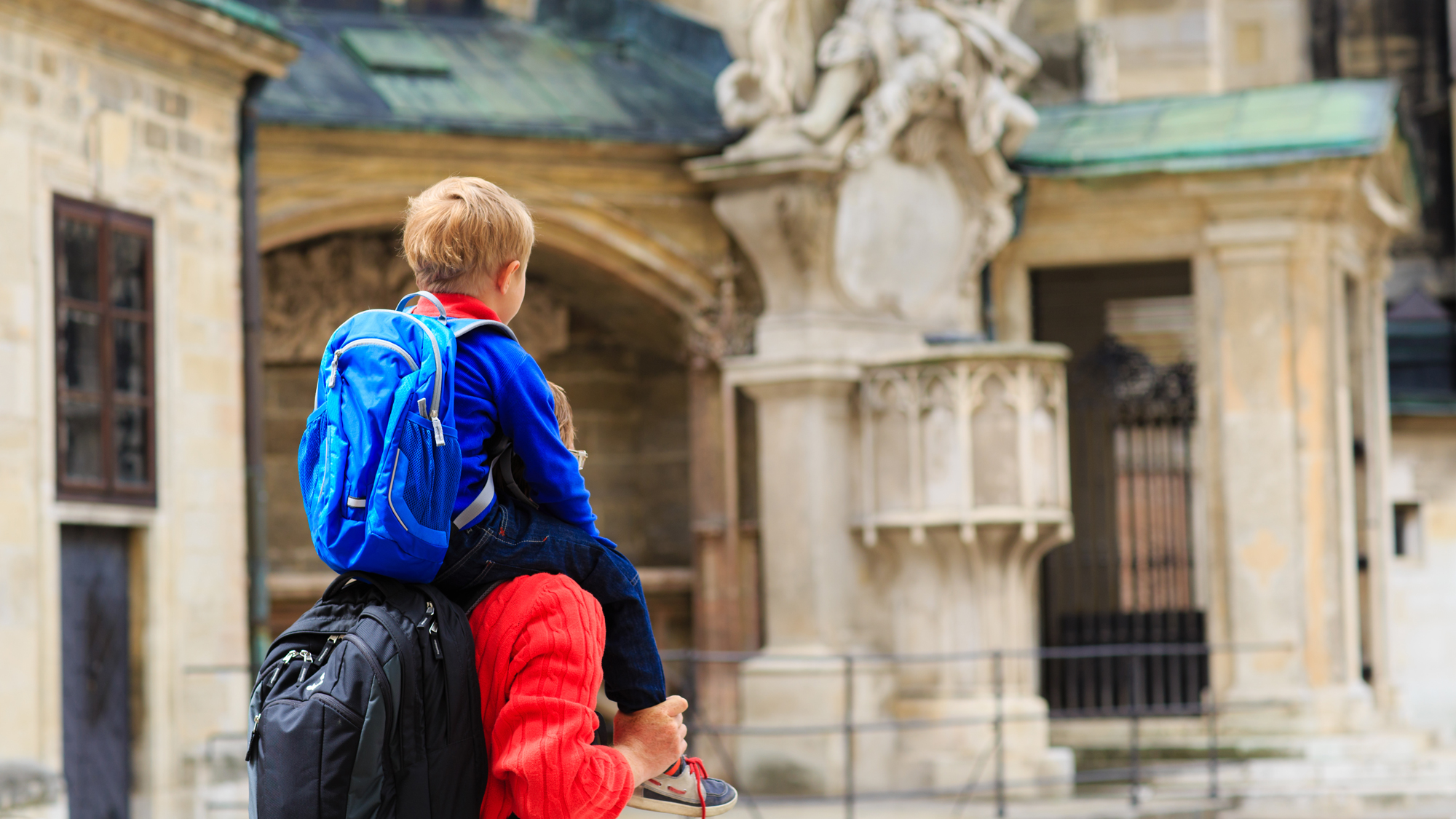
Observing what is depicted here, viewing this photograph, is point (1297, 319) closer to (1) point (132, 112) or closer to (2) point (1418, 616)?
(2) point (1418, 616)

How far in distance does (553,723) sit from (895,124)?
31.6 ft

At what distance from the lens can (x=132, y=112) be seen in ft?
29.5

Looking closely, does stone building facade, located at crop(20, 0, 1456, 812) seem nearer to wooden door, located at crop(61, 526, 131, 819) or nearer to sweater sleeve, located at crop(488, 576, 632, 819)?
wooden door, located at crop(61, 526, 131, 819)

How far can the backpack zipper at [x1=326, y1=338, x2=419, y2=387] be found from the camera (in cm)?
251

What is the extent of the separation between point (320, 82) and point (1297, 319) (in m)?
5.80

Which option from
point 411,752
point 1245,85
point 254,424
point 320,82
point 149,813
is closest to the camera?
point 411,752

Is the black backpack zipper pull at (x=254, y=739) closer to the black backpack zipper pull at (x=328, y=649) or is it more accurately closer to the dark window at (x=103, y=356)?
the black backpack zipper pull at (x=328, y=649)

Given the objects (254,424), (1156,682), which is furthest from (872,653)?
(254,424)

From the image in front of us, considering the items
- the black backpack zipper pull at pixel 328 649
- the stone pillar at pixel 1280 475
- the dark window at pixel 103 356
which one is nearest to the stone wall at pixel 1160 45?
the stone pillar at pixel 1280 475

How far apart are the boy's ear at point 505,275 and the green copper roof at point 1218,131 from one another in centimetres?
1040

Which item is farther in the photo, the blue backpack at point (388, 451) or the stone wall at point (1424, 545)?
the stone wall at point (1424, 545)

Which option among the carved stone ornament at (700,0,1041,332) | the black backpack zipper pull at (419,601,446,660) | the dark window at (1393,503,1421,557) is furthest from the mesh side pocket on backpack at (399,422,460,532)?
the dark window at (1393,503,1421,557)

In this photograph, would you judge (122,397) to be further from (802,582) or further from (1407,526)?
(1407,526)

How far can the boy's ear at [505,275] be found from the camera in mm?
2664
